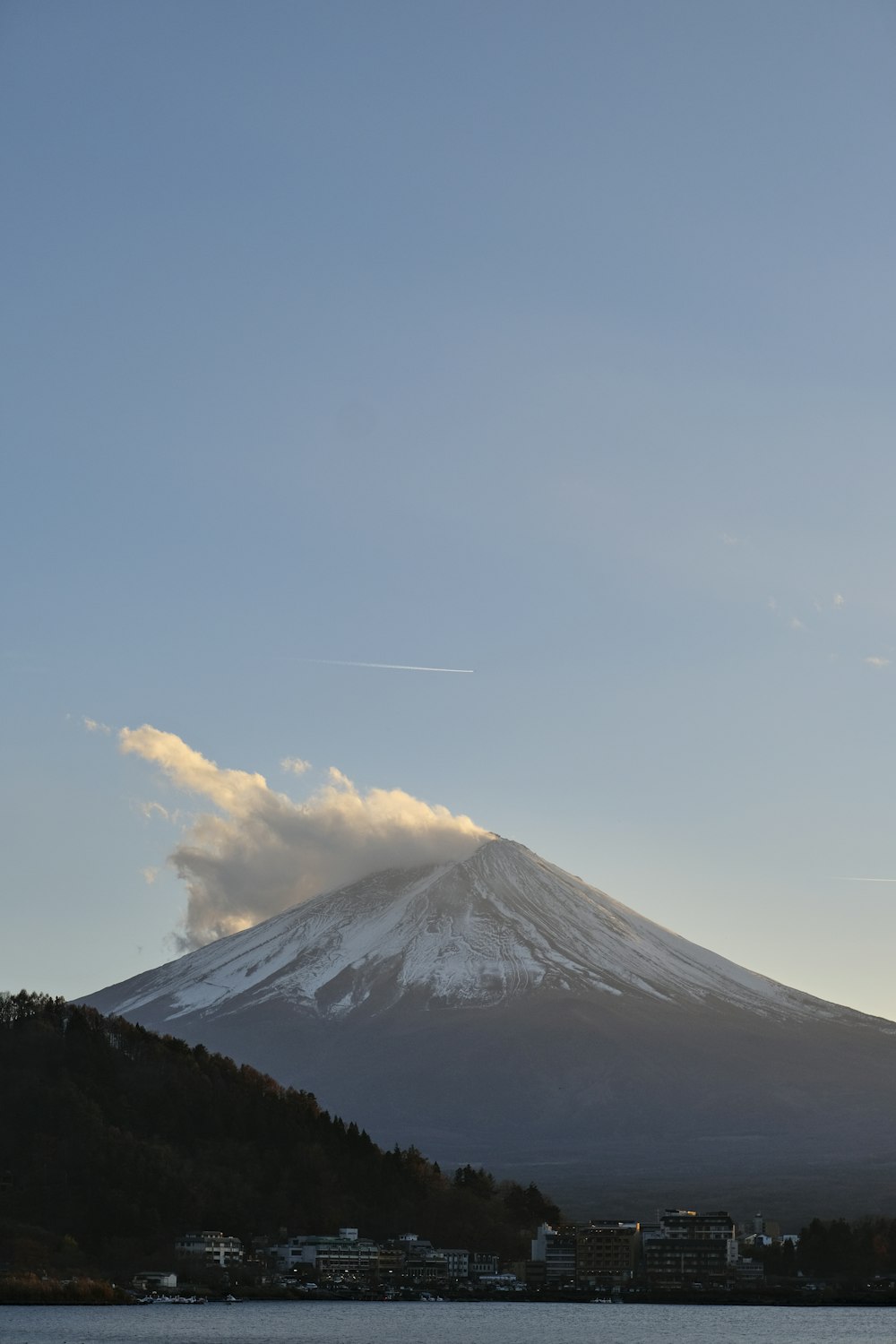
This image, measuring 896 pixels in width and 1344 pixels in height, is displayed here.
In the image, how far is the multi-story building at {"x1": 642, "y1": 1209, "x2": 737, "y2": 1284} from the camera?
118m

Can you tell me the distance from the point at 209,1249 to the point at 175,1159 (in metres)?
9.12

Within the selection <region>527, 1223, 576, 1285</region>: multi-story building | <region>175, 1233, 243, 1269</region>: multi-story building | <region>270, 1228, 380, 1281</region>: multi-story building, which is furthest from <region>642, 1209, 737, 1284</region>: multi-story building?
<region>175, 1233, 243, 1269</region>: multi-story building

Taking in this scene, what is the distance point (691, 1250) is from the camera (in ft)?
392

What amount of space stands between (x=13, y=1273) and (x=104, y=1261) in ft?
24.7

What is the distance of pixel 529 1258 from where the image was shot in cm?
11781

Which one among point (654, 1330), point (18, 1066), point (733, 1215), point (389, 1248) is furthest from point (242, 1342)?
point (733, 1215)

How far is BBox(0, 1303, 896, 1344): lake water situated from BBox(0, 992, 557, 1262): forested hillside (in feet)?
33.9

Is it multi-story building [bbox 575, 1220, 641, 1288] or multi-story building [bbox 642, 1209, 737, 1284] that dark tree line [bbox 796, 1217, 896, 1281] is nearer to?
multi-story building [bbox 642, 1209, 737, 1284]

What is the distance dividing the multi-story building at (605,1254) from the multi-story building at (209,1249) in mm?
23925

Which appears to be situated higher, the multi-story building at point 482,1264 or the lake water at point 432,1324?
the multi-story building at point 482,1264

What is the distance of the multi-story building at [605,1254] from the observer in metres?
116

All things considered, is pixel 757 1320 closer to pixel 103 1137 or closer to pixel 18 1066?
pixel 103 1137

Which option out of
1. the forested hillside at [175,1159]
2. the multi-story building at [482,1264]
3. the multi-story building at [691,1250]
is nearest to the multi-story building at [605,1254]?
the multi-story building at [691,1250]

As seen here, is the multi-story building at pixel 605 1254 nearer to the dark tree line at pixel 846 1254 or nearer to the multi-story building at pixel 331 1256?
the dark tree line at pixel 846 1254
